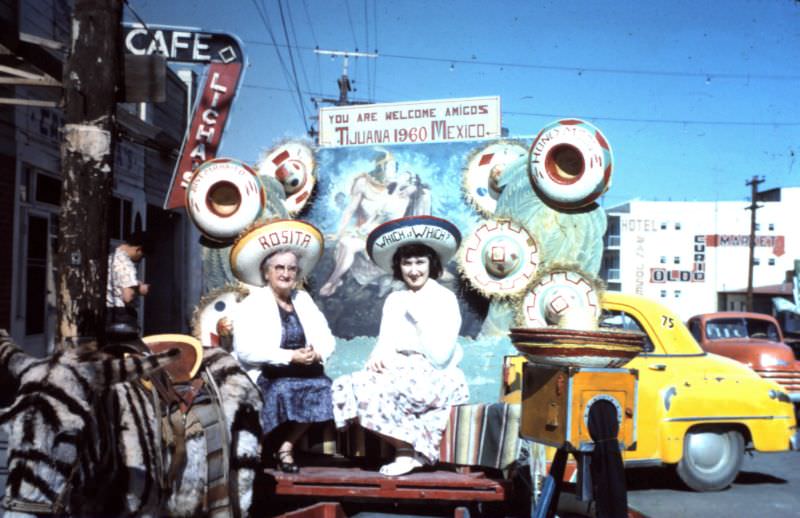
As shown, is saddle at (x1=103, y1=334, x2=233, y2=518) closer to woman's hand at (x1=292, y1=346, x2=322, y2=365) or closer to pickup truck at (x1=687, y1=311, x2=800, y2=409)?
woman's hand at (x1=292, y1=346, x2=322, y2=365)

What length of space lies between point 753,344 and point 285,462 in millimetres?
8229

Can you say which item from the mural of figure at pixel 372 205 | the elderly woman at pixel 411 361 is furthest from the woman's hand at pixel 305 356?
the mural of figure at pixel 372 205

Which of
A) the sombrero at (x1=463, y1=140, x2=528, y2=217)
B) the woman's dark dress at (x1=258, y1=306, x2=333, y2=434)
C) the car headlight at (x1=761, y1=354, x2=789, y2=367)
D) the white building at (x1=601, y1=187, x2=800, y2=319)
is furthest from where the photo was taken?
the white building at (x1=601, y1=187, x2=800, y2=319)

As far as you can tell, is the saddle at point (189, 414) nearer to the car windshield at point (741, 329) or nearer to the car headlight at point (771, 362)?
the car headlight at point (771, 362)

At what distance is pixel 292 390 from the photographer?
491 cm

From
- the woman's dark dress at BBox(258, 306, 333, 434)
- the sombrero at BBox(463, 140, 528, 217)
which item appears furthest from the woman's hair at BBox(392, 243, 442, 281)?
the sombrero at BBox(463, 140, 528, 217)

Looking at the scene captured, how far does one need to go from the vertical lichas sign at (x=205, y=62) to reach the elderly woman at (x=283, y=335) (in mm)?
5122

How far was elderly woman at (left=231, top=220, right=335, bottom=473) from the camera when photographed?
16.1ft

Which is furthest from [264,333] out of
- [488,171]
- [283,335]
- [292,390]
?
[488,171]

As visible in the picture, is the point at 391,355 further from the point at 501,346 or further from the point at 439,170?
the point at 439,170

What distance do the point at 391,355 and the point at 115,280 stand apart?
3382 mm

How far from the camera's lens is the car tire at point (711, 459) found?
686 cm

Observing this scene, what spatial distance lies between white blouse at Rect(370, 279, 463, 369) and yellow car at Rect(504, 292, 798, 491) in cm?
168

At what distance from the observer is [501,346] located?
7.41m
